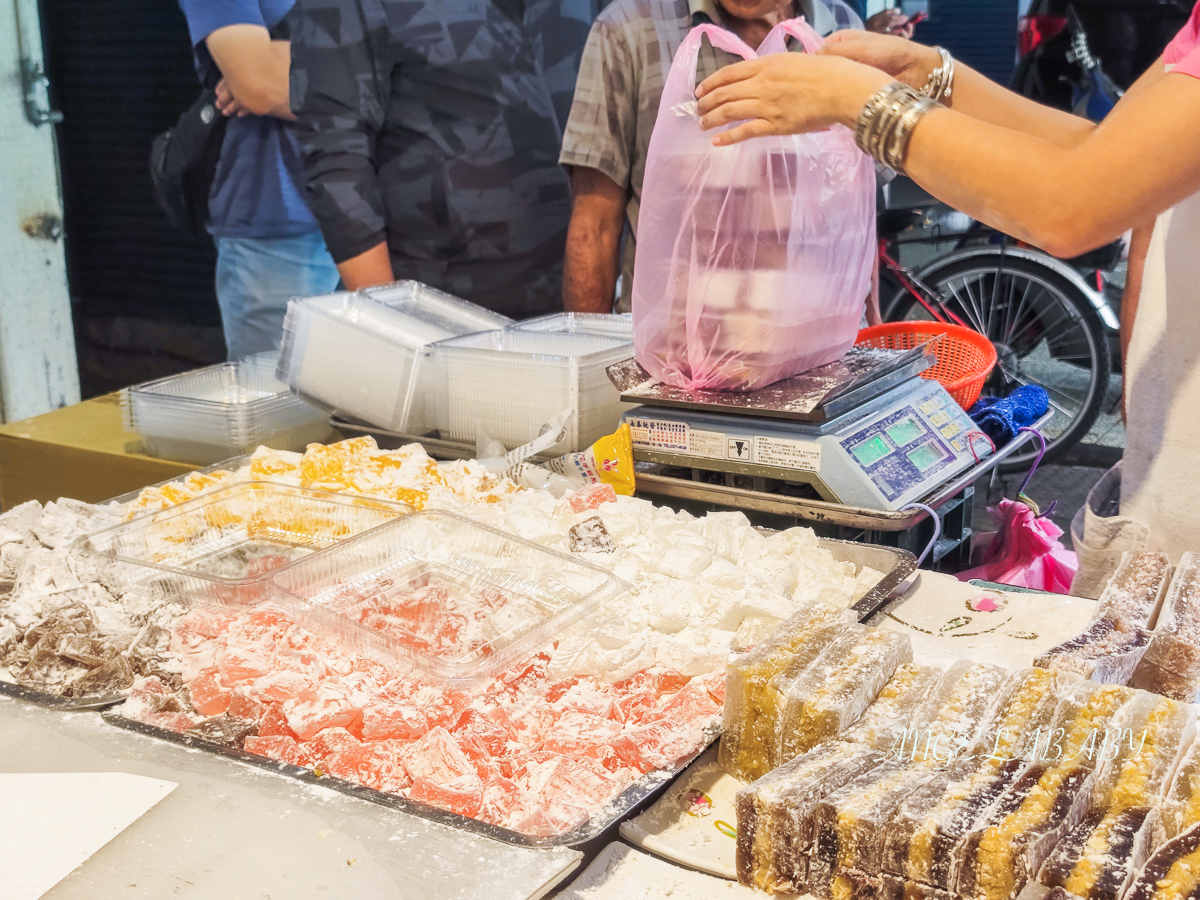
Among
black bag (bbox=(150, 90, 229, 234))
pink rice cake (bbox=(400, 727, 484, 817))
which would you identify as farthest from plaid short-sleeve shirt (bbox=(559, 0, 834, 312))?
pink rice cake (bbox=(400, 727, 484, 817))

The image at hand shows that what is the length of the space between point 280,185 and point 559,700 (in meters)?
2.89

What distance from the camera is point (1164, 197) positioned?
1.29m

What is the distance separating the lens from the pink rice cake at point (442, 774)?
110 cm

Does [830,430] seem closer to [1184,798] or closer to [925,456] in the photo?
[925,456]

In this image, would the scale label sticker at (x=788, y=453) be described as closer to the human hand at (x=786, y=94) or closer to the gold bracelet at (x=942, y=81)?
Result: the human hand at (x=786, y=94)

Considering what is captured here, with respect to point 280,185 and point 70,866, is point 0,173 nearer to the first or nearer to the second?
point 280,185

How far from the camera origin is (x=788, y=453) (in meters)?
1.77

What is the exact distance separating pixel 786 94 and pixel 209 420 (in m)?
1.49

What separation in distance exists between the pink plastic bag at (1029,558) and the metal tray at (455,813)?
45.6 inches

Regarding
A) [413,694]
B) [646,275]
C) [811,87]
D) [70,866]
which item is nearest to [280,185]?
[646,275]

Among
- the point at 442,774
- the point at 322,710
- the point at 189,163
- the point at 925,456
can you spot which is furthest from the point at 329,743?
the point at 189,163

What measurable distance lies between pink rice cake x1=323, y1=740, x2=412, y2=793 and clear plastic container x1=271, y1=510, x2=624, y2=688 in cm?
12

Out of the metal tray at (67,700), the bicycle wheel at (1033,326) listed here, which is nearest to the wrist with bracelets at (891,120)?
the metal tray at (67,700)

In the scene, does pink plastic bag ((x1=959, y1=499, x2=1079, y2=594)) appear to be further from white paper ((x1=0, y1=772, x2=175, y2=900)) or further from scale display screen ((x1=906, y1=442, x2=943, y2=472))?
white paper ((x1=0, y1=772, x2=175, y2=900))
